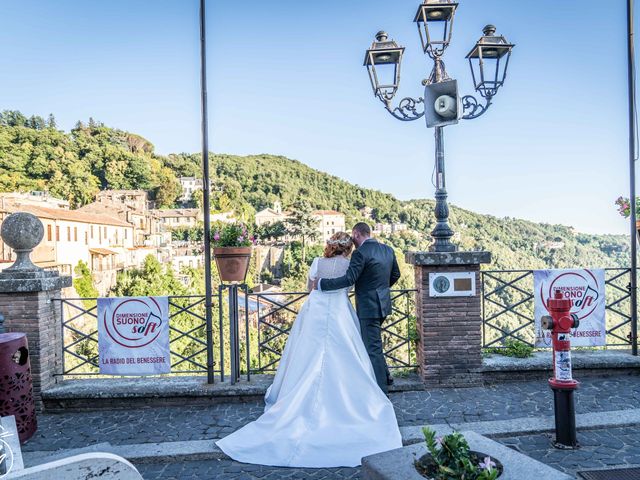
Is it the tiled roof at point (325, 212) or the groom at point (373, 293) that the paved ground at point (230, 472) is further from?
the tiled roof at point (325, 212)

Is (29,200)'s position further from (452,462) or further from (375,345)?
(452,462)

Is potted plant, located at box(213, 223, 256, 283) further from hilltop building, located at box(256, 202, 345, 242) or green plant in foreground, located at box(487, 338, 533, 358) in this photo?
hilltop building, located at box(256, 202, 345, 242)

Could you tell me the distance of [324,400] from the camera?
4.28m

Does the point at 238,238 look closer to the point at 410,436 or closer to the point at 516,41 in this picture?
the point at 410,436

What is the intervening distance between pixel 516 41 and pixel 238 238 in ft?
13.3

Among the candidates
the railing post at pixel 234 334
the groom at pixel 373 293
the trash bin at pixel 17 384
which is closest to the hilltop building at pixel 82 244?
the trash bin at pixel 17 384

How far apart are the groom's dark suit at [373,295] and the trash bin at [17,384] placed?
331 centimetres

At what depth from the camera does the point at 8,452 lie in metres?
1.45

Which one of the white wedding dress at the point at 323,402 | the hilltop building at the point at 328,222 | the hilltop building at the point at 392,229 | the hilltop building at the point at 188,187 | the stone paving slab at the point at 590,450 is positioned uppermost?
the hilltop building at the point at 188,187

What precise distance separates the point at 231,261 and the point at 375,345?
188cm

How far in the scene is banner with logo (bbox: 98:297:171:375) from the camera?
549 centimetres

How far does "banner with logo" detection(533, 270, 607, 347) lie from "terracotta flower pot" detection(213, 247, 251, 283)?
3.66 meters

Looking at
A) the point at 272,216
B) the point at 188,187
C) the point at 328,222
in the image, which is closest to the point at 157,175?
the point at 188,187

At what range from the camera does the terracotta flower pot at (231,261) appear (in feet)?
17.6
